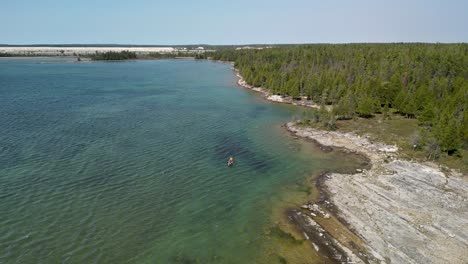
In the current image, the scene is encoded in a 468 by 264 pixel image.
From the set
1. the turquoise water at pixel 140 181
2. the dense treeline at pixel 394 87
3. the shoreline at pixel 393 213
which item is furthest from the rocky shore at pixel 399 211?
the dense treeline at pixel 394 87

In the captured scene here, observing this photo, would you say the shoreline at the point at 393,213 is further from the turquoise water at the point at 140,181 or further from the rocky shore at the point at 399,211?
the turquoise water at the point at 140,181

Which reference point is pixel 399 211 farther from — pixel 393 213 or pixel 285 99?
pixel 285 99

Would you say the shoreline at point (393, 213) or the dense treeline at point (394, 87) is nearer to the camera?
the shoreline at point (393, 213)

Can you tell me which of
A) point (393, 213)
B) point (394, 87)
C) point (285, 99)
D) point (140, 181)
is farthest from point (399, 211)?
point (285, 99)

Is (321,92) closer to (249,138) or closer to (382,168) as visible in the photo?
(249,138)

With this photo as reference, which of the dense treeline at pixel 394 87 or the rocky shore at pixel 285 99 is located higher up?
the dense treeline at pixel 394 87

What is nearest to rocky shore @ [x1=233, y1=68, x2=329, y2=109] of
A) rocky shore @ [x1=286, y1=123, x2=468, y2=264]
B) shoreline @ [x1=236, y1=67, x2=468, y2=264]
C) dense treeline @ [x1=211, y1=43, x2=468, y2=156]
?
dense treeline @ [x1=211, y1=43, x2=468, y2=156]

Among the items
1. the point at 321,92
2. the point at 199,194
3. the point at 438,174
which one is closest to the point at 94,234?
the point at 199,194
